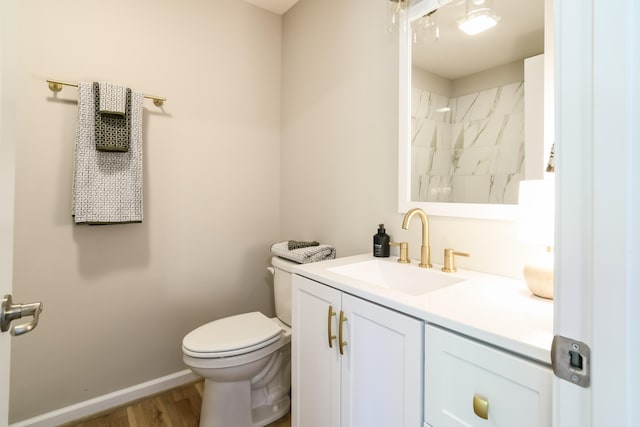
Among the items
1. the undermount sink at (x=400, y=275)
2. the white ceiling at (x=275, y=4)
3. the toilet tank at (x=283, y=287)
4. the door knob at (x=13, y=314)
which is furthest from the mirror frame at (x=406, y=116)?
the door knob at (x=13, y=314)

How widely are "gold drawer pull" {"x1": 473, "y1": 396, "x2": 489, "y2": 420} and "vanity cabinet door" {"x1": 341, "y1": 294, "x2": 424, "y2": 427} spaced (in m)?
0.14

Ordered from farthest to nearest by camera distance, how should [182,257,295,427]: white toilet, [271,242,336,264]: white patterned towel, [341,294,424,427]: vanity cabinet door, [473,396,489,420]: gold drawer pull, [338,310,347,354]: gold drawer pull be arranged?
[271,242,336,264]: white patterned towel, [182,257,295,427]: white toilet, [338,310,347,354]: gold drawer pull, [341,294,424,427]: vanity cabinet door, [473,396,489,420]: gold drawer pull

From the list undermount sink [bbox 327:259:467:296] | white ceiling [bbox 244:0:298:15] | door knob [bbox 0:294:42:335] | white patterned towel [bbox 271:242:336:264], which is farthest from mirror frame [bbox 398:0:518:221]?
door knob [bbox 0:294:42:335]

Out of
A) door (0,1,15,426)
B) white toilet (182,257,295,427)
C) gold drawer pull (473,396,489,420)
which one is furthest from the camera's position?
white toilet (182,257,295,427)

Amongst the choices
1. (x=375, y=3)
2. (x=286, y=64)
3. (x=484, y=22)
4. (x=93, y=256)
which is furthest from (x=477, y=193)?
(x=93, y=256)

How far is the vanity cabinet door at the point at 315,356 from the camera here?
1.07 metres

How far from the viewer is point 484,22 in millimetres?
1203

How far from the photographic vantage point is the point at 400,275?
131 centimetres

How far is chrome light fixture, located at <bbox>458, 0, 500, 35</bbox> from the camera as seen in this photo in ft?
3.88

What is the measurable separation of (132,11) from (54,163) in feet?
3.05

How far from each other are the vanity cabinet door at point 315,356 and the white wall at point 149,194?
38.5 inches

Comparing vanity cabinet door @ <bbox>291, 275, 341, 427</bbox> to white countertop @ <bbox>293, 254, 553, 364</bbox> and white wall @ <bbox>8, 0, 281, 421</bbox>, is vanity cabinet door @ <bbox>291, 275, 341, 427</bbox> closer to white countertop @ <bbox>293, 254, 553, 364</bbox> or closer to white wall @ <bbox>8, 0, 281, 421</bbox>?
white countertop @ <bbox>293, 254, 553, 364</bbox>

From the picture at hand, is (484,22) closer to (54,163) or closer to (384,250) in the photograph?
(384,250)

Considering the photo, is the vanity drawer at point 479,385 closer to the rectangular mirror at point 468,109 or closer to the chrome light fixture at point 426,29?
the rectangular mirror at point 468,109
